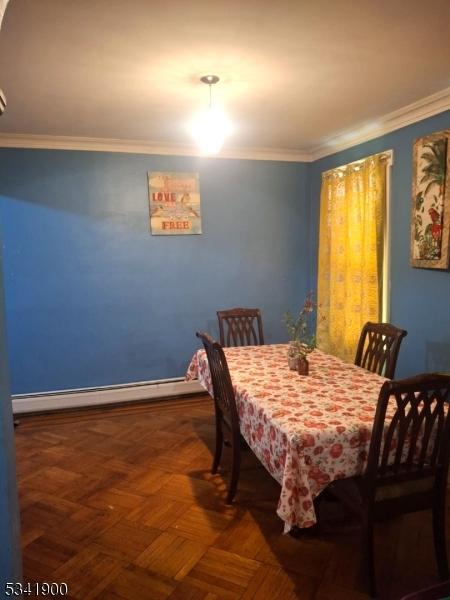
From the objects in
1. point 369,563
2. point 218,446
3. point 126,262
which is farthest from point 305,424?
point 126,262

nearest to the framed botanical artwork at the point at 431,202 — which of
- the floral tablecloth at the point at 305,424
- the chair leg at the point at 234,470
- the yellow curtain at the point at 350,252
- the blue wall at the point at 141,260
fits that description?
the blue wall at the point at 141,260

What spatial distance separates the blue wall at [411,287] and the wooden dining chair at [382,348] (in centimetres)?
46

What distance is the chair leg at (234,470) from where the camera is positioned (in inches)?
88.0

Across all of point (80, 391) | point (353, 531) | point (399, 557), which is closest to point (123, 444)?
point (80, 391)

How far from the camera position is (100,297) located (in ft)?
12.3

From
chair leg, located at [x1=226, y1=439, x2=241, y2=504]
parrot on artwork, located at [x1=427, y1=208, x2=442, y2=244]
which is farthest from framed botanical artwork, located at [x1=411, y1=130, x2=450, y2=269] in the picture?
chair leg, located at [x1=226, y1=439, x2=241, y2=504]

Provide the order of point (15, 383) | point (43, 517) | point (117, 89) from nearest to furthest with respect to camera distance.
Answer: point (43, 517), point (117, 89), point (15, 383)

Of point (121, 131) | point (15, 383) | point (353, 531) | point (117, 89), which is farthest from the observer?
point (15, 383)

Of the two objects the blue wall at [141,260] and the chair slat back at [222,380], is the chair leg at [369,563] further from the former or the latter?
the blue wall at [141,260]

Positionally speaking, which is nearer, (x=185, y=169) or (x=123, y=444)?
(x=123, y=444)

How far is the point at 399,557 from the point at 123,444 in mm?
1946

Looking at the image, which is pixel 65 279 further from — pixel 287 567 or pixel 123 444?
pixel 287 567

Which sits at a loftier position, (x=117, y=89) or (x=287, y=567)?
(x=117, y=89)

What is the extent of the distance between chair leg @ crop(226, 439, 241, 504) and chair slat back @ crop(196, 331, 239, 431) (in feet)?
0.41
